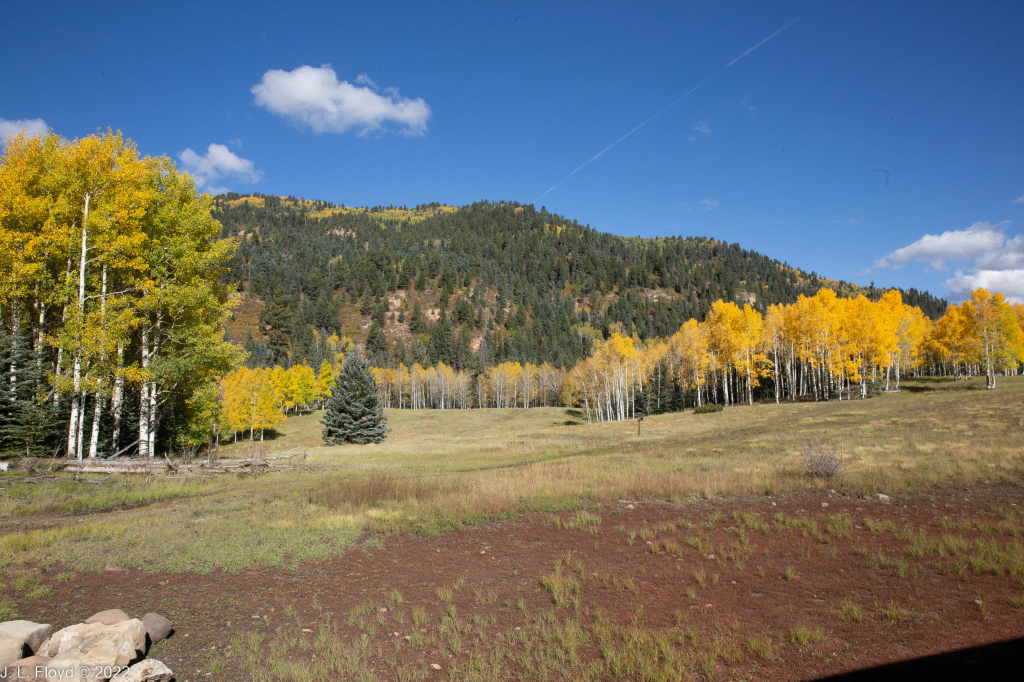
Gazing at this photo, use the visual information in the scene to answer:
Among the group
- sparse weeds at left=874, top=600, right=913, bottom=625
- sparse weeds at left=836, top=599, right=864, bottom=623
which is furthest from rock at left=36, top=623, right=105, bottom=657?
sparse weeds at left=874, top=600, right=913, bottom=625

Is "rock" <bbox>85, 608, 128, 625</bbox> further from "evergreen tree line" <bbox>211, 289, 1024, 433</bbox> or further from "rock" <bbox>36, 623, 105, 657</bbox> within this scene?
"evergreen tree line" <bbox>211, 289, 1024, 433</bbox>

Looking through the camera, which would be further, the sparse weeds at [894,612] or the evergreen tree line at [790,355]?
the evergreen tree line at [790,355]

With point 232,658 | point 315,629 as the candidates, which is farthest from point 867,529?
point 232,658

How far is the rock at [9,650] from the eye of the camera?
5.46m

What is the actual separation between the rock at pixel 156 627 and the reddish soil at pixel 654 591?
15 cm

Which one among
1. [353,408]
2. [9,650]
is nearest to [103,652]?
[9,650]

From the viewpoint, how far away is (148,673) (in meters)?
5.38

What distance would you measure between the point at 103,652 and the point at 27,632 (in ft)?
3.83

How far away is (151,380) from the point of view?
20062mm

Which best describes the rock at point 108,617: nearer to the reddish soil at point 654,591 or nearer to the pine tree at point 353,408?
the reddish soil at point 654,591

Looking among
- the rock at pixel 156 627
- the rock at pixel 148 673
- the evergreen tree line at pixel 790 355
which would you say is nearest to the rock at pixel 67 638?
the rock at pixel 156 627

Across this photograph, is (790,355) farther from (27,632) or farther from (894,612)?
(27,632)

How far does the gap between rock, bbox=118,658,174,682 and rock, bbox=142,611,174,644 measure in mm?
1318

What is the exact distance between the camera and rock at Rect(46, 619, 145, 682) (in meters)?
5.18
